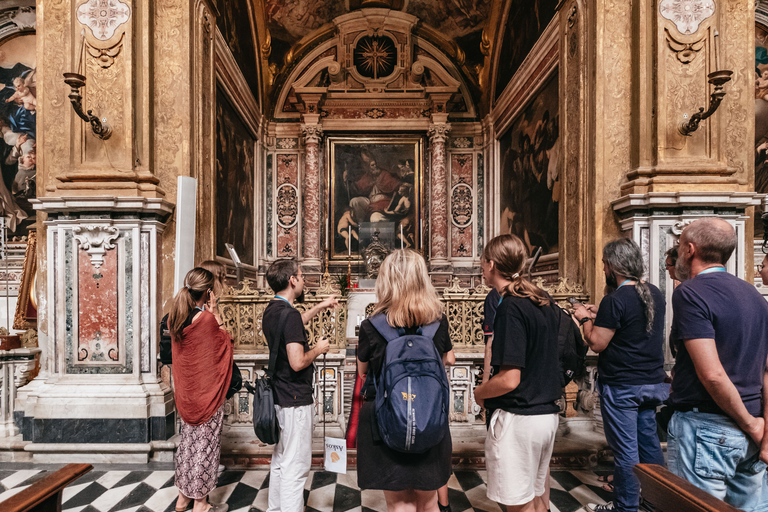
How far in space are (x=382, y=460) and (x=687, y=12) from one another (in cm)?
523

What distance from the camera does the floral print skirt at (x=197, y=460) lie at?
2791 millimetres

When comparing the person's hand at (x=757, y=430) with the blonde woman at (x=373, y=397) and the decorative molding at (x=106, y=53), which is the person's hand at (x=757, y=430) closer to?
the blonde woman at (x=373, y=397)

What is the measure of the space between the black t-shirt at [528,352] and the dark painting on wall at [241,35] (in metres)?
6.17

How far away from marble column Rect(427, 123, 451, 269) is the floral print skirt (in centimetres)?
686

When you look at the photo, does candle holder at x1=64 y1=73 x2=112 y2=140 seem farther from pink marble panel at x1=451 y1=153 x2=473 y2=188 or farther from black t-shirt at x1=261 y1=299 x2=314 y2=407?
pink marble panel at x1=451 y1=153 x2=473 y2=188

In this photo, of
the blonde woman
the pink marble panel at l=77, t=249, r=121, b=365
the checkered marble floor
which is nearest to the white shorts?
the blonde woman

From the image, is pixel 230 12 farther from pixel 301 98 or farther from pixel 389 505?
pixel 389 505

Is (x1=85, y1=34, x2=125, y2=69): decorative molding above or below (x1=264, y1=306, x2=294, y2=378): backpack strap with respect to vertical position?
above

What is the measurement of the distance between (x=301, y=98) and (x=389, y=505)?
886cm

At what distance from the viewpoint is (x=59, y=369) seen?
13.0ft

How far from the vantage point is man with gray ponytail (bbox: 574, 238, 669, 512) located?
2.46 meters

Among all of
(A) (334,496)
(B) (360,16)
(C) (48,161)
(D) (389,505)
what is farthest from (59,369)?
(B) (360,16)

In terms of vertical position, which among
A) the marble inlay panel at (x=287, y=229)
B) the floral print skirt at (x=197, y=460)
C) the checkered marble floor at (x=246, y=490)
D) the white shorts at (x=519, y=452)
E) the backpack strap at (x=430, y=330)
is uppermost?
the marble inlay panel at (x=287, y=229)

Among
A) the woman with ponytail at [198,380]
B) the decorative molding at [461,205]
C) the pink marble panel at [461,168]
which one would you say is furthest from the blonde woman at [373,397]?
the pink marble panel at [461,168]
